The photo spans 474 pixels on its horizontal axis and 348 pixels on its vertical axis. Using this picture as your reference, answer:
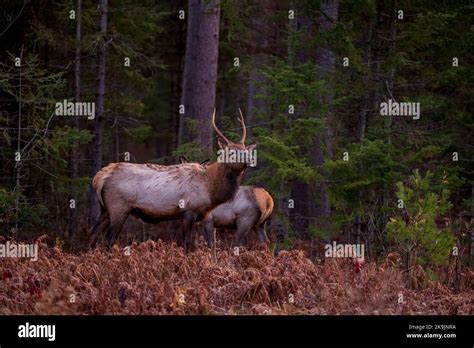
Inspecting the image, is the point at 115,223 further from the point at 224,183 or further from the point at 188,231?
the point at 224,183

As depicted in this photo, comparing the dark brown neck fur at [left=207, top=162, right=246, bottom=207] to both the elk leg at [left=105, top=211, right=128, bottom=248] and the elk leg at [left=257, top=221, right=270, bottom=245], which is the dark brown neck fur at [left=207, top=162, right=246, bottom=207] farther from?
the elk leg at [left=257, top=221, right=270, bottom=245]

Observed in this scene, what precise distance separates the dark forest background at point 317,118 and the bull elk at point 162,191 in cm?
100

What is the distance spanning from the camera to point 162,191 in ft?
46.6

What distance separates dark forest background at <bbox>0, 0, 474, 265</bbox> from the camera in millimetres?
14555

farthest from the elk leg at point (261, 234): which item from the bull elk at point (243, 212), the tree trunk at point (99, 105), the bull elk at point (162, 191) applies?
the tree trunk at point (99, 105)

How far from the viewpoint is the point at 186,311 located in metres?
9.70

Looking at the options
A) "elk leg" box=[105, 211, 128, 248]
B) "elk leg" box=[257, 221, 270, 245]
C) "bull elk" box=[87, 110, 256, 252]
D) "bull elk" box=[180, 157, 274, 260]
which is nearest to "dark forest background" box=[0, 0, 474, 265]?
"bull elk" box=[180, 157, 274, 260]

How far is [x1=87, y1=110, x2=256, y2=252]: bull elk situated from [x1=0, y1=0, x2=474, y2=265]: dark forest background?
100 centimetres

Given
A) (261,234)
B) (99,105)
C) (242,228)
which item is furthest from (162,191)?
(99,105)

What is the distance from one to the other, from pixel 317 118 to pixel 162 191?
10.1 feet

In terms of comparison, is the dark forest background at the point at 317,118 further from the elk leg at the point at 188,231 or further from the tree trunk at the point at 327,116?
the elk leg at the point at 188,231

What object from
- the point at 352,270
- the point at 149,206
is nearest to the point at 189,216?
the point at 149,206
